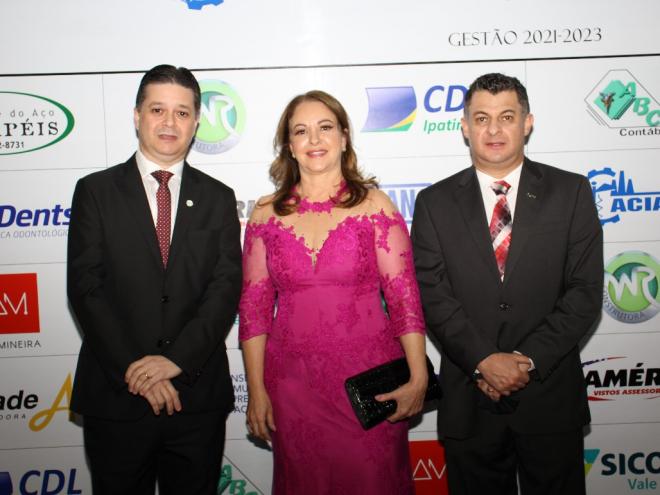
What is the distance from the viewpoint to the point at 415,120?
2.96 m

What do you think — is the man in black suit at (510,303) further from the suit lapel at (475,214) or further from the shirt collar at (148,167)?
the shirt collar at (148,167)

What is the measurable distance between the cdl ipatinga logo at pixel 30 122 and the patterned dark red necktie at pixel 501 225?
228 centimetres

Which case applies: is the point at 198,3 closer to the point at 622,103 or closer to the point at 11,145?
the point at 11,145

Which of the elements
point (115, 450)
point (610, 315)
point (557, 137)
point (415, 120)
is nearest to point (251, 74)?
point (415, 120)

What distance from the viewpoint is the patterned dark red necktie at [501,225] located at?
84.7 inches

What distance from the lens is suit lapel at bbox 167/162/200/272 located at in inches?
81.5

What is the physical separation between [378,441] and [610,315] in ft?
5.78

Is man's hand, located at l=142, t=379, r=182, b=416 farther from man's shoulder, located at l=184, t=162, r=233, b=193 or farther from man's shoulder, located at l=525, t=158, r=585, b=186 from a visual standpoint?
man's shoulder, located at l=525, t=158, r=585, b=186

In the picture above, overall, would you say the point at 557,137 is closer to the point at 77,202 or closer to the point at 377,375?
the point at 377,375

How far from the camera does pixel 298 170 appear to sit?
2.38 metres

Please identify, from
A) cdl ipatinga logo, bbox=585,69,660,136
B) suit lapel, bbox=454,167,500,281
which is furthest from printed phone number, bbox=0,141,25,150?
cdl ipatinga logo, bbox=585,69,660,136

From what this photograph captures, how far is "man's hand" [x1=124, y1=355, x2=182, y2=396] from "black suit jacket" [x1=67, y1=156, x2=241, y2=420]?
0.10ft

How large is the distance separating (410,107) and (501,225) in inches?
41.8

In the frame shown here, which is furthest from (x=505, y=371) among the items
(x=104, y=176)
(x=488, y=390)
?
(x=104, y=176)
